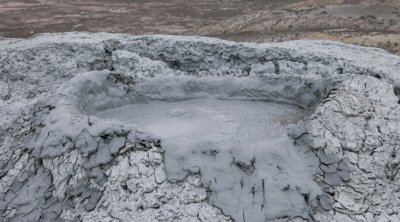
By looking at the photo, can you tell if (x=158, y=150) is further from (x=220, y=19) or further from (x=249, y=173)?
(x=220, y=19)

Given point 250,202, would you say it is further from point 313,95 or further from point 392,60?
point 392,60

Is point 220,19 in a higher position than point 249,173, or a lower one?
lower

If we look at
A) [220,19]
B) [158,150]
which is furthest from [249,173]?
[220,19]

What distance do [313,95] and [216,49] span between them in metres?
1.83

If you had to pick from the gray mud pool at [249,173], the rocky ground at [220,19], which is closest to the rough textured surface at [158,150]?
the gray mud pool at [249,173]

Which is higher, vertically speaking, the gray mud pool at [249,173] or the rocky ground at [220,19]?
the gray mud pool at [249,173]

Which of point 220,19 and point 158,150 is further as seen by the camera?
point 220,19

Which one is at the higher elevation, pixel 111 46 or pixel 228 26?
pixel 111 46

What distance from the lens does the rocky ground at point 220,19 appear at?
7.66m

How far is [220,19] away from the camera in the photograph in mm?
14008

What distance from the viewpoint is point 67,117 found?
2.35 m

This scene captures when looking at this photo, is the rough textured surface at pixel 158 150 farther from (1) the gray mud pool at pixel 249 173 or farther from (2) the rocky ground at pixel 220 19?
(2) the rocky ground at pixel 220 19

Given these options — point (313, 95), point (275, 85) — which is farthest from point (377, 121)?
point (275, 85)

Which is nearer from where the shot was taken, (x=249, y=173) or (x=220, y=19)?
(x=249, y=173)
